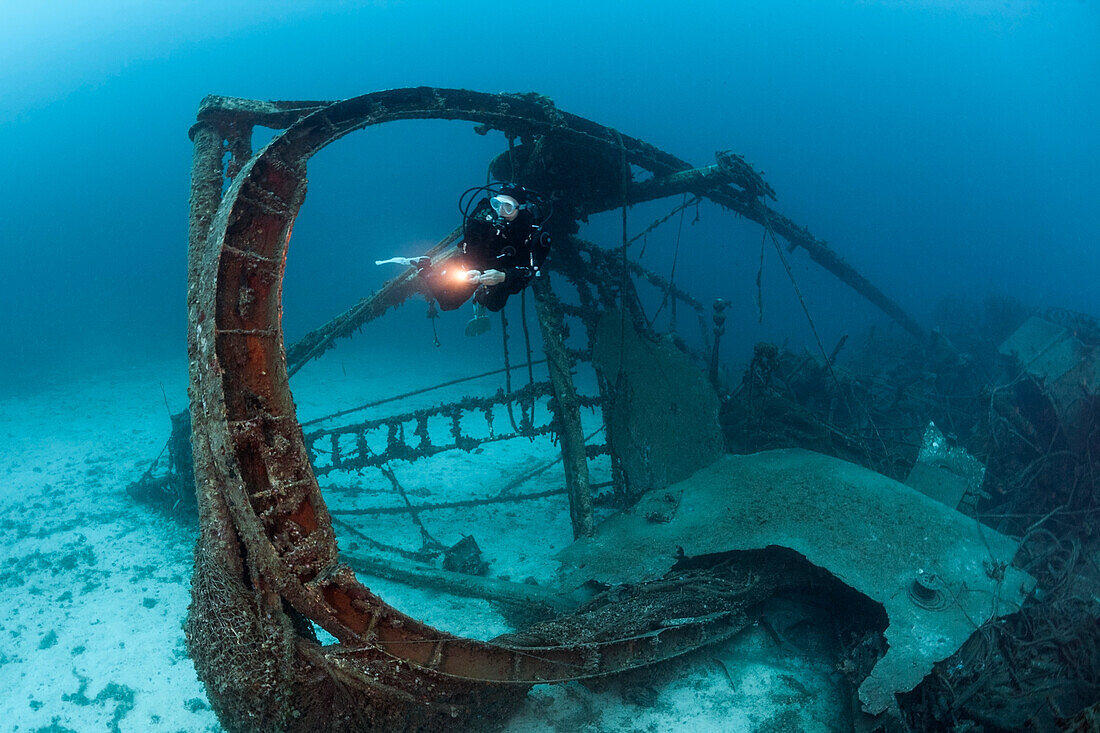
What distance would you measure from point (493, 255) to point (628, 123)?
15328 cm

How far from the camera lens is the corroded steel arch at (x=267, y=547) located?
2.68 metres

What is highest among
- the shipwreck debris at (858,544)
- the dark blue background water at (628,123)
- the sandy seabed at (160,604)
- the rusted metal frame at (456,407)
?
the dark blue background water at (628,123)

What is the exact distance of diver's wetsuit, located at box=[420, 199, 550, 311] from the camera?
463 centimetres

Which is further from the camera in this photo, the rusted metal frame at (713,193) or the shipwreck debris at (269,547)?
the rusted metal frame at (713,193)

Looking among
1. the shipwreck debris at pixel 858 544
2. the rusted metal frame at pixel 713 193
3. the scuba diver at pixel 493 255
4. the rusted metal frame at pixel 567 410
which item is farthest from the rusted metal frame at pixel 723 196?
the shipwreck debris at pixel 858 544

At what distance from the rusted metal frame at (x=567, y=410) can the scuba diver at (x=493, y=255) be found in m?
2.37

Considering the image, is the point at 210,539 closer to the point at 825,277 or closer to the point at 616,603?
the point at 616,603

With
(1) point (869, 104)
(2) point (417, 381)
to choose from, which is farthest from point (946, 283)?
(1) point (869, 104)

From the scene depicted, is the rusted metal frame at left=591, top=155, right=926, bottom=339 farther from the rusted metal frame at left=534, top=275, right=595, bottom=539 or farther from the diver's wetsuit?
the diver's wetsuit

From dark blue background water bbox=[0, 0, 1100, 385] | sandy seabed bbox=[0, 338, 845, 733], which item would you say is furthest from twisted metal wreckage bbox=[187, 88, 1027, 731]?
dark blue background water bbox=[0, 0, 1100, 385]

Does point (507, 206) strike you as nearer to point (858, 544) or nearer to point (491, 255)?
point (491, 255)

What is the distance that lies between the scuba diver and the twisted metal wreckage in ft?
4.12

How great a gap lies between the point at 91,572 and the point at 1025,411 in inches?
636

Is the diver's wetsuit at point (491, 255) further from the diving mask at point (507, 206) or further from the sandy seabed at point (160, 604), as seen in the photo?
the sandy seabed at point (160, 604)
